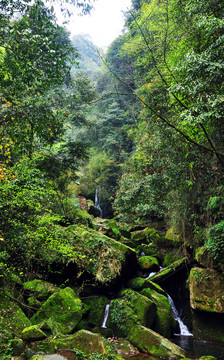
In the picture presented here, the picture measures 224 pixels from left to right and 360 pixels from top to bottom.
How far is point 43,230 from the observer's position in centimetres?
607

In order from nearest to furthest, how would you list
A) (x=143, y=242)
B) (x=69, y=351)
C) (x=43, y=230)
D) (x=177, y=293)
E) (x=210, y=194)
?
1. (x=69, y=351)
2. (x=43, y=230)
3. (x=210, y=194)
4. (x=177, y=293)
5. (x=143, y=242)

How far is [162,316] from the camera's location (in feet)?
26.0

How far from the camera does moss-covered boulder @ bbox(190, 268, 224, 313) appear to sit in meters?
7.84

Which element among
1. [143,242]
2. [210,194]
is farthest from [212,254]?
[143,242]

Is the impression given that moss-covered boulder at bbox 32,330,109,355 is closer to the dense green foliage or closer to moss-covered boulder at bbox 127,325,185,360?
moss-covered boulder at bbox 127,325,185,360

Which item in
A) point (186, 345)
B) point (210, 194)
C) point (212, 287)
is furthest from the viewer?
point (210, 194)

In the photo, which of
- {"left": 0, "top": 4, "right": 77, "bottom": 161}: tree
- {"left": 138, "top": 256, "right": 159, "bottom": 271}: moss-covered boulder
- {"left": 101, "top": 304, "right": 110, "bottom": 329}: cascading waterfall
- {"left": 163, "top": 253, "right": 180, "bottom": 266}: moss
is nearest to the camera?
{"left": 0, "top": 4, "right": 77, "bottom": 161}: tree

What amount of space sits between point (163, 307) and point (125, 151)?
60.2ft

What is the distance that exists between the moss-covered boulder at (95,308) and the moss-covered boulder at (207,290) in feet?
10.3

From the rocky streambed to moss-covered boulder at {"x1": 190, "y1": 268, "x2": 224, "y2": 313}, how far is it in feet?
0.10

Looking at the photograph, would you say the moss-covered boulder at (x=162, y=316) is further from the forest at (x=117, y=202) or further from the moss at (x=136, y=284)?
the moss at (x=136, y=284)

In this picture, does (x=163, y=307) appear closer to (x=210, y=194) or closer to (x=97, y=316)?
(x=97, y=316)

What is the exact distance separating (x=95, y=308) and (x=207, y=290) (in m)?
3.86

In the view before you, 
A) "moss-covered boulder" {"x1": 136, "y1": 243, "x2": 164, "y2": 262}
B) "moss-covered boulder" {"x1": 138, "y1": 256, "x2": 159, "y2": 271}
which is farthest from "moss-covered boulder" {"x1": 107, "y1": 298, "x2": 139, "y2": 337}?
"moss-covered boulder" {"x1": 136, "y1": 243, "x2": 164, "y2": 262}
